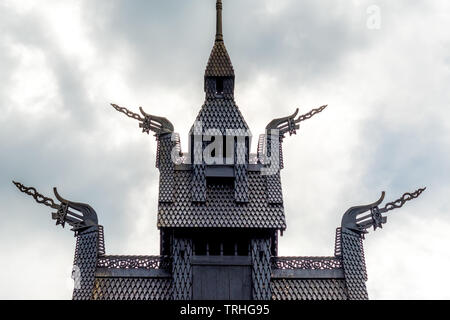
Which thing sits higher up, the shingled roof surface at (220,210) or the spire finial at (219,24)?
the spire finial at (219,24)

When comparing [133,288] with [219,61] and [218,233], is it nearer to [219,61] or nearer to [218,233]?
[218,233]

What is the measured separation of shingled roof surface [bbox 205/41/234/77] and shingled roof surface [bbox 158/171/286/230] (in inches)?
218

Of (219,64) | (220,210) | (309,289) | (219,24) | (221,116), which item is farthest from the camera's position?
(219,24)

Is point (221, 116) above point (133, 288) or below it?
above

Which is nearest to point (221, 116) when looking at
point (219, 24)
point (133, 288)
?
point (219, 24)

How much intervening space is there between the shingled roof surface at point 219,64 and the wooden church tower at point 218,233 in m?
1.61

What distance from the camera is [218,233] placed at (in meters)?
48.9

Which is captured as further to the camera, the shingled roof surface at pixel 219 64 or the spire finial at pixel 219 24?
the spire finial at pixel 219 24

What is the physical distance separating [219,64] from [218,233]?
29.7 ft

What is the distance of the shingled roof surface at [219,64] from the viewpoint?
52469 millimetres

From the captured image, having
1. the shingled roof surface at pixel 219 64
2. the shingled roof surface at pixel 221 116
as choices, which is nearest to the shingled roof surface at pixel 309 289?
the shingled roof surface at pixel 221 116

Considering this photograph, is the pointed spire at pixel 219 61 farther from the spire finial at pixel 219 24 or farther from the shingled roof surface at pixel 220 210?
the shingled roof surface at pixel 220 210

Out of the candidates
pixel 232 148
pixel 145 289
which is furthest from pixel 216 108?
pixel 145 289
